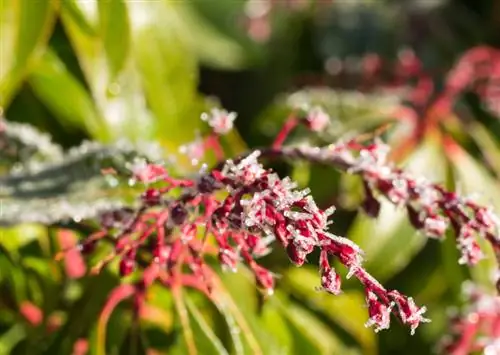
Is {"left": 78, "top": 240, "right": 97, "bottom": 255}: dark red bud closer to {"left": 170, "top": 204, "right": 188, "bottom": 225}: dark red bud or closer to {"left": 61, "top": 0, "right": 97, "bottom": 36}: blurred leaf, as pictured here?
{"left": 170, "top": 204, "right": 188, "bottom": 225}: dark red bud

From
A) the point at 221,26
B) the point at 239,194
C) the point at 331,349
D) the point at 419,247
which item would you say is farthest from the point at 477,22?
the point at 239,194

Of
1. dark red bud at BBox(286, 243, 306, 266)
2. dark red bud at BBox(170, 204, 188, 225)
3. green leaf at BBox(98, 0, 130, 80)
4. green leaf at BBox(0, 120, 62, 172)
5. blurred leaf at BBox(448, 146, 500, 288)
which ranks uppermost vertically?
green leaf at BBox(98, 0, 130, 80)

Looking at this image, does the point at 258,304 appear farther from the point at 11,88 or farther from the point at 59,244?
the point at 11,88

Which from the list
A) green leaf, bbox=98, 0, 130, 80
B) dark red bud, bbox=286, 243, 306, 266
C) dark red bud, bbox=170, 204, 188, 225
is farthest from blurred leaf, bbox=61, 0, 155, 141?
dark red bud, bbox=286, 243, 306, 266

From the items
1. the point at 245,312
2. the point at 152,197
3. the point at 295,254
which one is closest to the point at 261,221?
the point at 295,254

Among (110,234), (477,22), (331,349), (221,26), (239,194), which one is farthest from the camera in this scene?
(477,22)

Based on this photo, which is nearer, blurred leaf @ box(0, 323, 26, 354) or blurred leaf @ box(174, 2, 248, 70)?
blurred leaf @ box(0, 323, 26, 354)

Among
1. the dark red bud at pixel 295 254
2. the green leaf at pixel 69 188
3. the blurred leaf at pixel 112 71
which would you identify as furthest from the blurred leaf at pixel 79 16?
the dark red bud at pixel 295 254

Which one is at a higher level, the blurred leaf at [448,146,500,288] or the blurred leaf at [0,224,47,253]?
the blurred leaf at [0,224,47,253]
